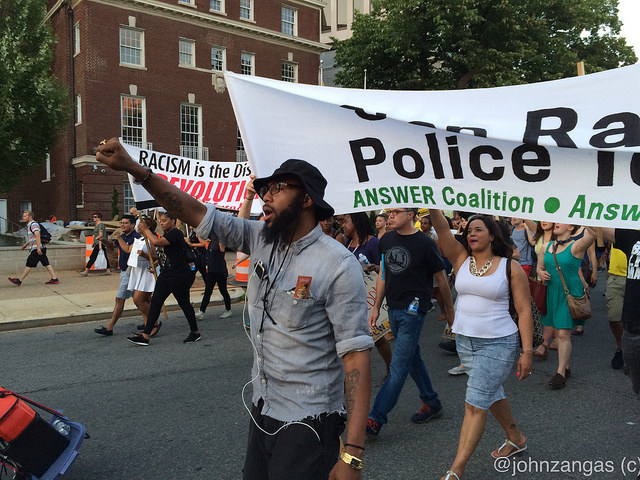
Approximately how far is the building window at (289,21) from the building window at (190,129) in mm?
7990

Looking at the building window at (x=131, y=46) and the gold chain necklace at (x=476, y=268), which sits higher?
the building window at (x=131, y=46)

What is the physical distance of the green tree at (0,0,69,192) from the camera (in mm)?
19859

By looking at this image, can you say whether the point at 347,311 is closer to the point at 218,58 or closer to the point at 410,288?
the point at 410,288

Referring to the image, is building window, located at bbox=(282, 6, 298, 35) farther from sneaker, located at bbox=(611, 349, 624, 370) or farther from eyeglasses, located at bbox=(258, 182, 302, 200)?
eyeglasses, located at bbox=(258, 182, 302, 200)

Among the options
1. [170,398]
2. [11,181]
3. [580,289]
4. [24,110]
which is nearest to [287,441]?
[170,398]

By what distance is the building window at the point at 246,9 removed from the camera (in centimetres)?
3098

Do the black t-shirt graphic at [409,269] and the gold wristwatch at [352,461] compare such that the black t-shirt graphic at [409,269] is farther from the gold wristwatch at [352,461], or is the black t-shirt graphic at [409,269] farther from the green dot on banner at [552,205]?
the gold wristwatch at [352,461]

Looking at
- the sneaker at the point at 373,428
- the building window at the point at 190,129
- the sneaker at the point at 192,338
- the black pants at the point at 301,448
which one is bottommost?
the sneaker at the point at 192,338

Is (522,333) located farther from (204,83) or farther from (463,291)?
(204,83)

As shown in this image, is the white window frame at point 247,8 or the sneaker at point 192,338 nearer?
the sneaker at point 192,338

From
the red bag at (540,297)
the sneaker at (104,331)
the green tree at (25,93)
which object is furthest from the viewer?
the green tree at (25,93)

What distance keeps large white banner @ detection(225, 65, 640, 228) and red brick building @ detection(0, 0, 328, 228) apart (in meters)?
25.4

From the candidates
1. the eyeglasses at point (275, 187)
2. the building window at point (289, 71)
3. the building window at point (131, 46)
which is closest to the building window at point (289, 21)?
the building window at point (289, 71)

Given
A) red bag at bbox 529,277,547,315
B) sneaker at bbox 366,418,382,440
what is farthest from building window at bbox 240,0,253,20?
sneaker at bbox 366,418,382,440
